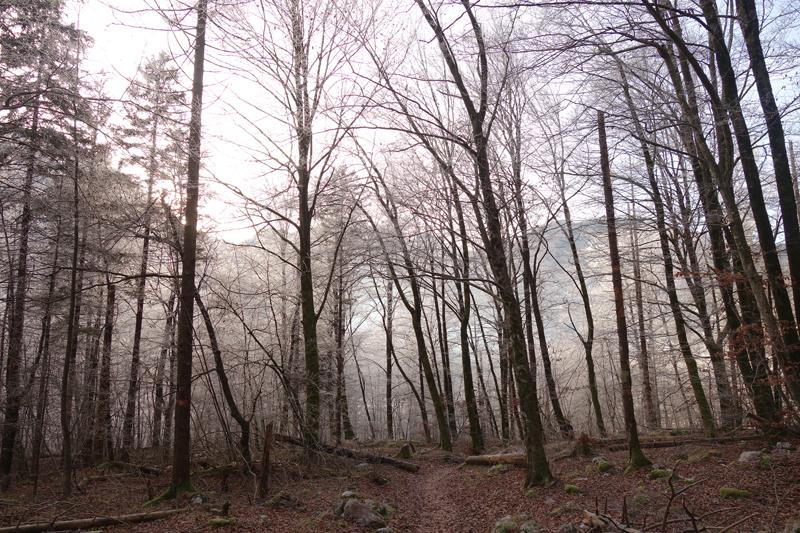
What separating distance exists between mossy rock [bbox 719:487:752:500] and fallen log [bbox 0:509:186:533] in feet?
23.6

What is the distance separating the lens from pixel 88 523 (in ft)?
16.9

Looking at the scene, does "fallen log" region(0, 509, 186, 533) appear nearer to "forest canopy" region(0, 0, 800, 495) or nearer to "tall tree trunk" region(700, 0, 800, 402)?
"forest canopy" region(0, 0, 800, 495)

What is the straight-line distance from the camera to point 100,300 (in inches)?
503

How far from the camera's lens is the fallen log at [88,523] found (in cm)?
489

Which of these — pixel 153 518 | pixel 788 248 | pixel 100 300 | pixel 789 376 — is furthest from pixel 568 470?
pixel 100 300

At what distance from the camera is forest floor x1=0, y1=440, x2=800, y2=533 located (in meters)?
4.99

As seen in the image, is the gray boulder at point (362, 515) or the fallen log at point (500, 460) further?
the fallen log at point (500, 460)

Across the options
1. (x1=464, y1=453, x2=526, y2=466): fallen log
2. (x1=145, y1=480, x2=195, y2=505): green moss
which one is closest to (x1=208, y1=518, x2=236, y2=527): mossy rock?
(x1=145, y1=480, x2=195, y2=505): green moss

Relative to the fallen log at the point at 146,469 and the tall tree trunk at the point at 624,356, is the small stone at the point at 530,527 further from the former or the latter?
the fallen log at the point at 146,469

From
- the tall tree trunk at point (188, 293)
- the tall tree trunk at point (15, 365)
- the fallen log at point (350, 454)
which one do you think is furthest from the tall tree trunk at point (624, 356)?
the tall tree trunk at point (15, 365)

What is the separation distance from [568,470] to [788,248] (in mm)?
5235

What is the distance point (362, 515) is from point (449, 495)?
2.94m

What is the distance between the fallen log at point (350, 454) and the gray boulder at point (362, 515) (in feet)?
9.85

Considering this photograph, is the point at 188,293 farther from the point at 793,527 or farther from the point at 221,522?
the point at 793,527
